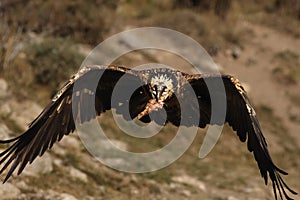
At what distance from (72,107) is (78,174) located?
2.92 meters

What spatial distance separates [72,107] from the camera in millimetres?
7434

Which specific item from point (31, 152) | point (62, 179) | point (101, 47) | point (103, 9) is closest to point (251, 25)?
point (103, 9)

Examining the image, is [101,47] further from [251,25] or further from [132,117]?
[132,117]

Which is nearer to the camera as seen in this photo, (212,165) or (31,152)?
(31,152)

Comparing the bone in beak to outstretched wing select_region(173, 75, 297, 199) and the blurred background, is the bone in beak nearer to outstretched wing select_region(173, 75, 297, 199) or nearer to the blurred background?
outstretched wing select_region(173, 75, 297, 199)

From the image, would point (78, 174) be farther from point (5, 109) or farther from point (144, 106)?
point (144, 106)

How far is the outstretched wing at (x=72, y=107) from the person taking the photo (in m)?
6.64

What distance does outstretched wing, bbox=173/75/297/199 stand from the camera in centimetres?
671

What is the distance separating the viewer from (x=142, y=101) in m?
7.38

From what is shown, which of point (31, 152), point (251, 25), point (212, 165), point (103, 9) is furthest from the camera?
point (251, 25)

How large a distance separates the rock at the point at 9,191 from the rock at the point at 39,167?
744mm

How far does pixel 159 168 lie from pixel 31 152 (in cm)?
518

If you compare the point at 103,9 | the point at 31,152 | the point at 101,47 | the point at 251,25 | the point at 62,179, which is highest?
the point at 251,25

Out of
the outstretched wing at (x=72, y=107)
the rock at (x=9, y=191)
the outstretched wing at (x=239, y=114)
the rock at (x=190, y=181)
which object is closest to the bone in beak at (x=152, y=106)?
the outstretched wing at (x=72, y=107)
